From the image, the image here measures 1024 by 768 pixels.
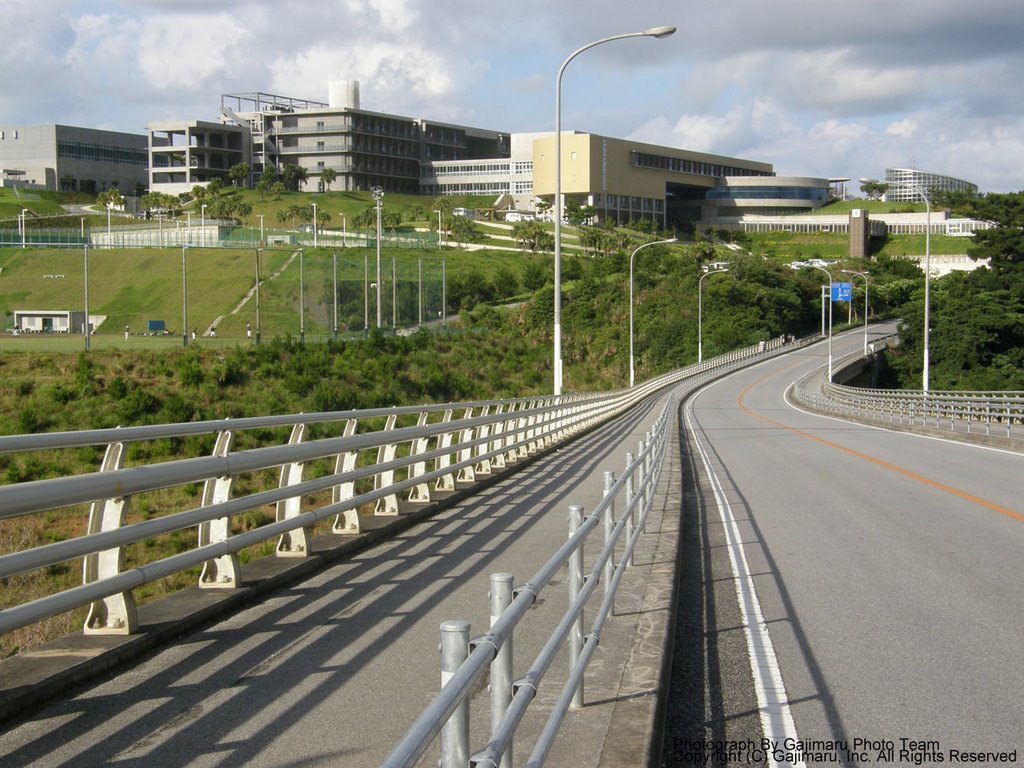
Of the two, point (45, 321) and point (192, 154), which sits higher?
point (192, 154)

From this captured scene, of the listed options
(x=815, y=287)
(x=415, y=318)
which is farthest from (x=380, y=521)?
(x=815, y=287)

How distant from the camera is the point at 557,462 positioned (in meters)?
23.0

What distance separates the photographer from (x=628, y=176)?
554 ft

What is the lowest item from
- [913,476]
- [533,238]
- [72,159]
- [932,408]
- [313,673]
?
[913,476]

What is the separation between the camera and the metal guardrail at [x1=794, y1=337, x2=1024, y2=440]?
3272 centimetres

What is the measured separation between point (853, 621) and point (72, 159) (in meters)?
186

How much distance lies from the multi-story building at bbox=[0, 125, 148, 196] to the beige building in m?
67.9

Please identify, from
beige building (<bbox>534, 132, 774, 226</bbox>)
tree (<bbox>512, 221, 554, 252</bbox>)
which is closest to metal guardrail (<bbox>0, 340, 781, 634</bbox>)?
tree (<bbox>512, 221, 554, 252</bbox>)

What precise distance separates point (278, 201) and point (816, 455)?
147 m

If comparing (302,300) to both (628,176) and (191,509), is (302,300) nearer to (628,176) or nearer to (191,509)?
(191,509)

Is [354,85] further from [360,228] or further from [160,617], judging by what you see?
[160,617]

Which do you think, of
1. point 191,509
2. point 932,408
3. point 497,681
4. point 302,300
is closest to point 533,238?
point 302,300

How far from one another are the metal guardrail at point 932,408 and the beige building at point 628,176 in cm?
8956

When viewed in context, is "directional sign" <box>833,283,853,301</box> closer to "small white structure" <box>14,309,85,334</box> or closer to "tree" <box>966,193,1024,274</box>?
"tree" <box>966,193,1024,274</box>
